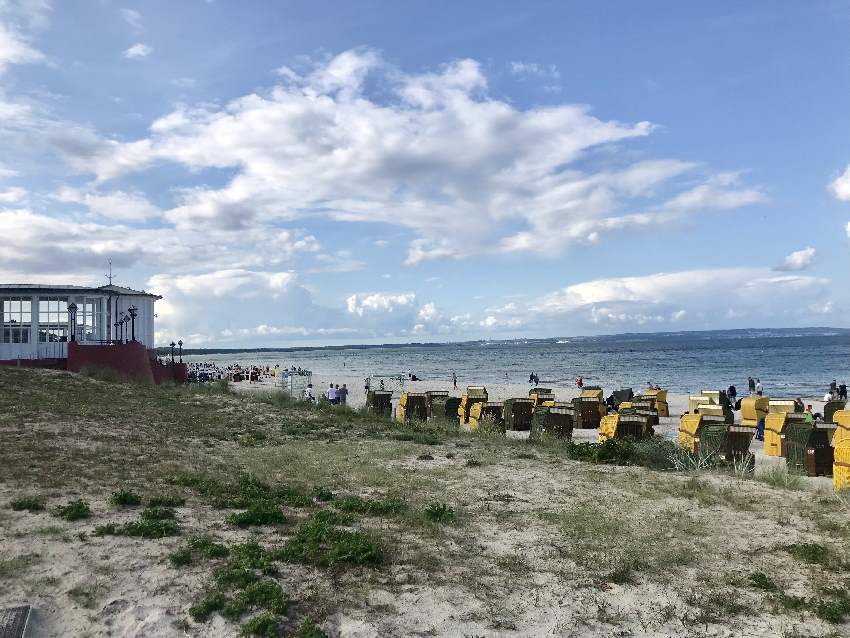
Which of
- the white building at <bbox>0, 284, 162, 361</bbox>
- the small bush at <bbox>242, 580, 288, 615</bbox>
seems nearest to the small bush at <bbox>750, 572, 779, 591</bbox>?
the small bush at <bbox>242, 580, 288, 615</bbox>

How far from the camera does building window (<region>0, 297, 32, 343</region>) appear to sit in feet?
87.9

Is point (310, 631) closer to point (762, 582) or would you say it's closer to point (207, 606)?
point (207, 606)

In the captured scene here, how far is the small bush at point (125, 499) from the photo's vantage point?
7.41m

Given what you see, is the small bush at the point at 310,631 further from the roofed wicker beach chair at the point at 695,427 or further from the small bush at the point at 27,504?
the roofed wicker beach chair at the point at 695,427

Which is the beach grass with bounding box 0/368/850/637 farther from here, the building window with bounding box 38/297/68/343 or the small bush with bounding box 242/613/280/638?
the building window with bounding box 38/297/68/343

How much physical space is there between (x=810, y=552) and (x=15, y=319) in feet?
98.4

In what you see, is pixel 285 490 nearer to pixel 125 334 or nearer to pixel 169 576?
pixel 169 576

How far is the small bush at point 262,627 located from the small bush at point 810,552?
532 cm

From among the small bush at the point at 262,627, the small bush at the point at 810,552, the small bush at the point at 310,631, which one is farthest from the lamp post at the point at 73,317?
the small bush at the point at 810,552

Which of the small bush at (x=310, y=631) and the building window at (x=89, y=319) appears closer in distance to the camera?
the small bush at (x=310, y=631)

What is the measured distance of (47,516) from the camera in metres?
6.73

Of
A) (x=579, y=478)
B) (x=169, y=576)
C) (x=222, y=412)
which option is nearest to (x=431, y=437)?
(x=579, y=478)

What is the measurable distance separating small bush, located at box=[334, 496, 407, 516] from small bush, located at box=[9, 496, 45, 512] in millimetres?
3369

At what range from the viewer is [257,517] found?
7172mm
